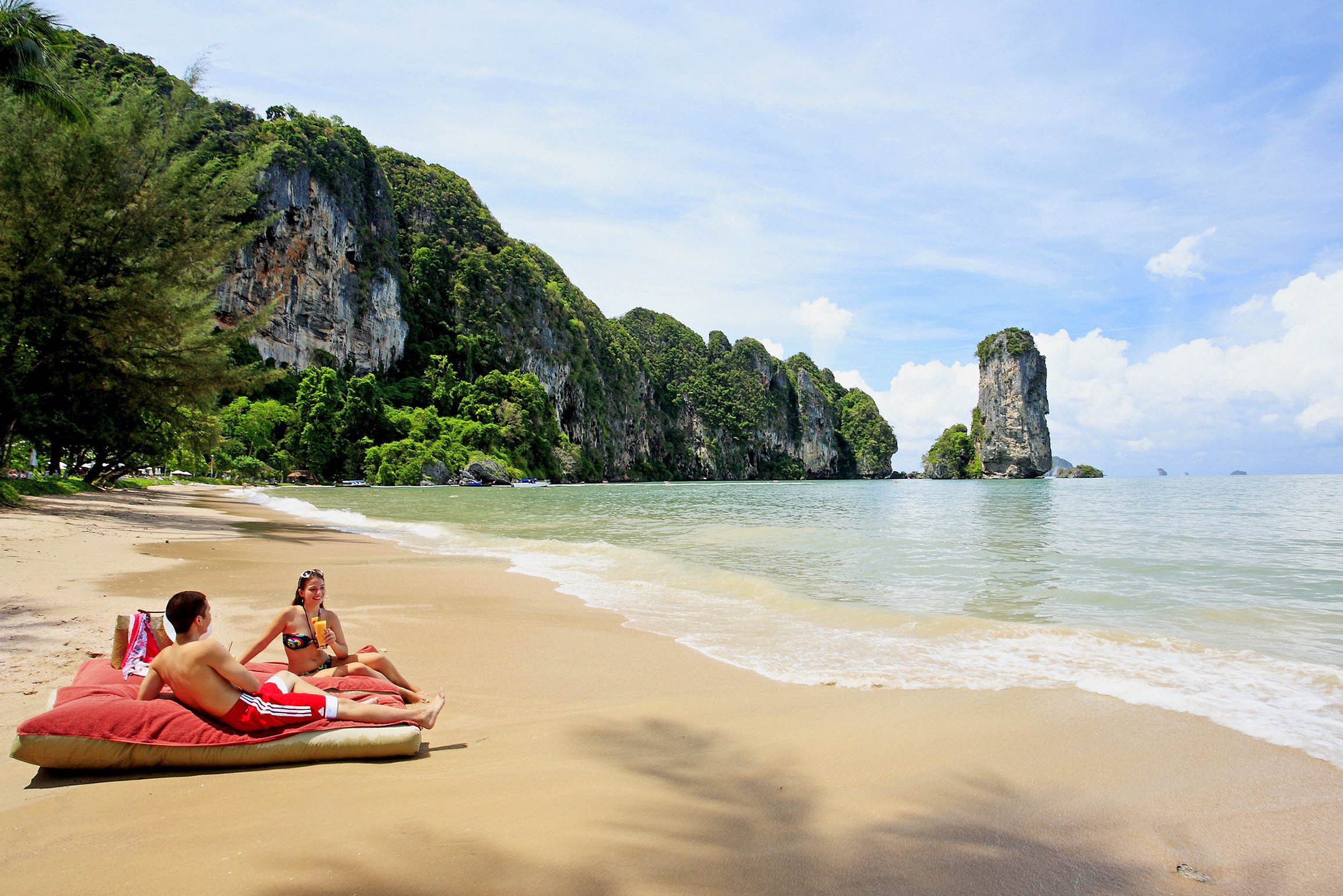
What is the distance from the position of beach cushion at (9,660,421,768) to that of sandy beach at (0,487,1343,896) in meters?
0.10

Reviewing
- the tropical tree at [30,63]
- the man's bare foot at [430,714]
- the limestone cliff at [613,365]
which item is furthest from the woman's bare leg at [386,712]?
the limestone cliff at [613,365]

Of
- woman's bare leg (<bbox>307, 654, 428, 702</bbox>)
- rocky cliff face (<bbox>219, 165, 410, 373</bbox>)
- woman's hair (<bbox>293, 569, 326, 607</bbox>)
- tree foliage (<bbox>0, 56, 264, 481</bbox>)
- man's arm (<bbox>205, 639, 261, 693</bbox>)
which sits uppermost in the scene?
rocky cliff face (<bbox>219, 165, 410, 373</bbox>)

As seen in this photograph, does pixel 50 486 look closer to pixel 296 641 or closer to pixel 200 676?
pixel 296 641

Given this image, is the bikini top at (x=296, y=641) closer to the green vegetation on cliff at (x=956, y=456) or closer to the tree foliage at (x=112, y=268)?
the tree foliage at (x=112, y=268)

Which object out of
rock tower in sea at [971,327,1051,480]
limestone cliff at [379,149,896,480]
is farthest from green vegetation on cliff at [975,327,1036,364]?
limestone cliff at [379,149,896,480]

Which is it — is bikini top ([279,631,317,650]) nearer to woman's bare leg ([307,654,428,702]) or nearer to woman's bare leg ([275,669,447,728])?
woman's bare leg ([307,654,428,702])

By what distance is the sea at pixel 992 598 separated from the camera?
16.7ft

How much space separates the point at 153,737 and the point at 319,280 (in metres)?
82.5

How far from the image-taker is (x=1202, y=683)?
5.01 meters

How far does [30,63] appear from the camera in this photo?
44.5 feet

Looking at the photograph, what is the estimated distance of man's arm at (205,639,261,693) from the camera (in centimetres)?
319

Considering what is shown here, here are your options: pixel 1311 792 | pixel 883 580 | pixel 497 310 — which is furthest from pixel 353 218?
pixel 1311 792

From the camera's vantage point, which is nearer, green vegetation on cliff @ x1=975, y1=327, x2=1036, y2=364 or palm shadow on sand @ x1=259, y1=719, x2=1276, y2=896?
palm shadow on sand @ x1=259, y1=719, x2=1276, y2=896

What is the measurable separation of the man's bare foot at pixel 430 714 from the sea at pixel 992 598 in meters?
2.54
